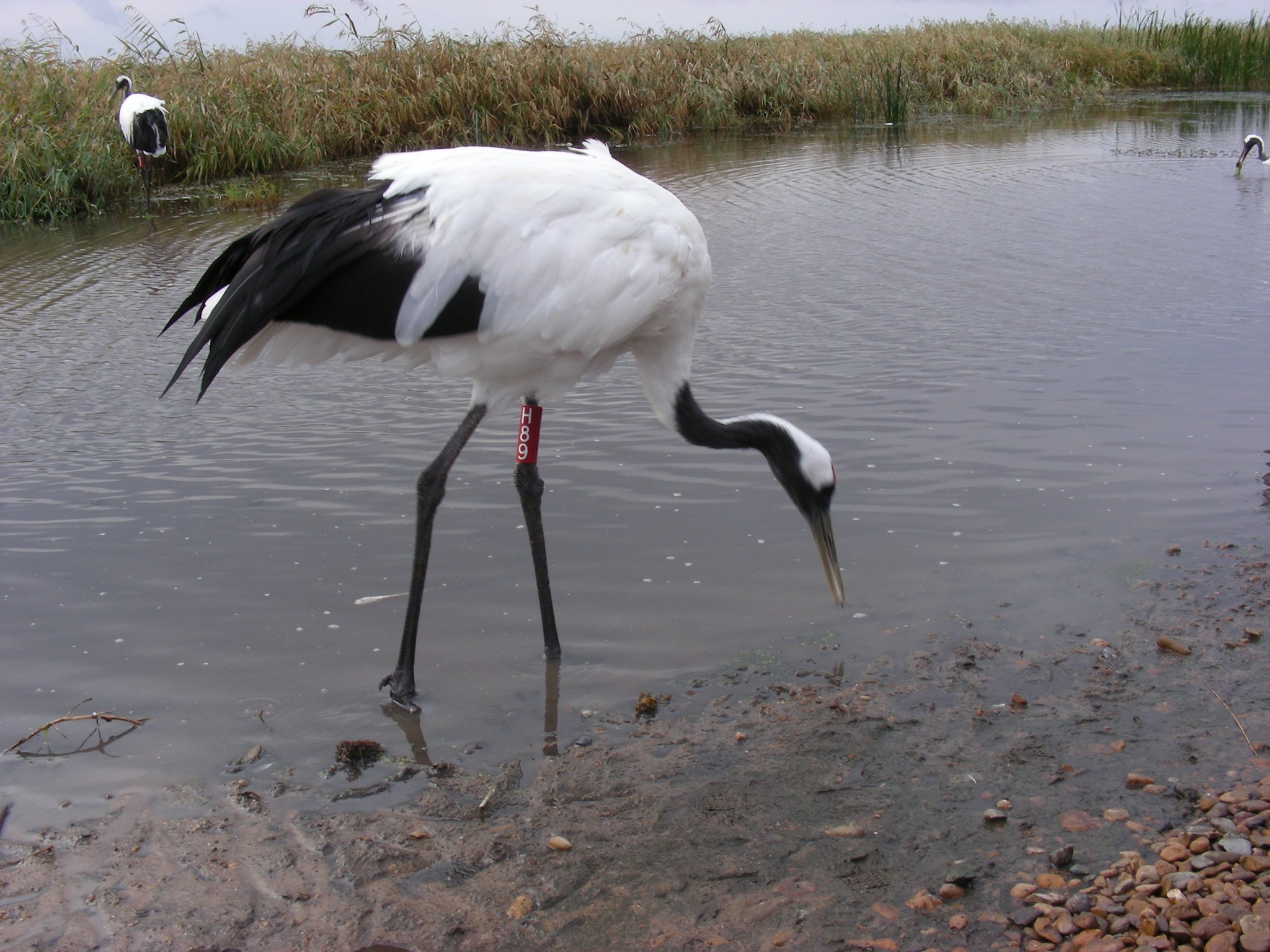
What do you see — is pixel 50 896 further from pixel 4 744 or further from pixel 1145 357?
pixel 1145 357

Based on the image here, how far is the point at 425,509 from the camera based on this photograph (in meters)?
4.07

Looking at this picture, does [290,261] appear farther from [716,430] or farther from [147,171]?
[147,171]

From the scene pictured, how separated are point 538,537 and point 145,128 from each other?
11135mm

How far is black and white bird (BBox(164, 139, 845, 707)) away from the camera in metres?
3.76

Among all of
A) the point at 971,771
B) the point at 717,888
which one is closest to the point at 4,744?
the point at 717,888

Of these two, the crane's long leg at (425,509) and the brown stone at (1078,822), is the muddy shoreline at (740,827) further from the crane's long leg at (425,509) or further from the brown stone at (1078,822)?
the crane's long leg at (425,509)

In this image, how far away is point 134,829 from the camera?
125 inches

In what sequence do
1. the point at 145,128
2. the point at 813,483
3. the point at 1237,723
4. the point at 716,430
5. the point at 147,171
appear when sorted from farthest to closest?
1. the point at 147,171
2. the point at 145,128
3. the point at 716,430
4. the point at 813,483
5. the point at 1237,723

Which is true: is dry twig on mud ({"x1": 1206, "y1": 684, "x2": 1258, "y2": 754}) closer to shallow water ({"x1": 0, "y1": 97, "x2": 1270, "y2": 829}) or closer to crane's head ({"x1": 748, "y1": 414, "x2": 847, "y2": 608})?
shallow water ({"x1": 0, "y1": 97, "x2": 1270, "y2": 829})

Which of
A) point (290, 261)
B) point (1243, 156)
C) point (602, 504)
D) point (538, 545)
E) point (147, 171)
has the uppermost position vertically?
point (147, 171)

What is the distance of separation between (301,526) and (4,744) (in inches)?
65.3

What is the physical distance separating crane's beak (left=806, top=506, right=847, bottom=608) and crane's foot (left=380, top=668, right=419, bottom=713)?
1449 mm

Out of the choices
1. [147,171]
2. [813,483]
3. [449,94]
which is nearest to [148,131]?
[147,171]

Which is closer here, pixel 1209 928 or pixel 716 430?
pixel 1209 928
